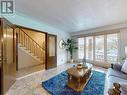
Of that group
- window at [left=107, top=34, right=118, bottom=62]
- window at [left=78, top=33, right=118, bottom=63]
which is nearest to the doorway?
window at [left=78, top=33, right=118, bottom=63]

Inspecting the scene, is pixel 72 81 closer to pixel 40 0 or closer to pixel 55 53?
pixel 40 0

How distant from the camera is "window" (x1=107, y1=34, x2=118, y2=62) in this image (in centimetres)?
564

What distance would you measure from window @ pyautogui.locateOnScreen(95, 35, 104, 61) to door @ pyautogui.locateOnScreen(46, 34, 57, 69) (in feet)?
8.52

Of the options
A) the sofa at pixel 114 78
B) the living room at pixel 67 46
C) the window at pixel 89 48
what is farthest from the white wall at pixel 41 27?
the sofa at pixel 114 78

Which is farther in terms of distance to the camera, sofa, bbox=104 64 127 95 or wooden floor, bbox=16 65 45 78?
wooden floor, bbox=16 65 45 78

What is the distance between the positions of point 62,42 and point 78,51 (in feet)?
4.88

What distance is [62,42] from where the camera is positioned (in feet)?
23.5

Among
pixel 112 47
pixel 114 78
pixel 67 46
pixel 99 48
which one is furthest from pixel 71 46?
pixel 114 78

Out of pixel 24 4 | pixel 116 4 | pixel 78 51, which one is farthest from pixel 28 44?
pixel 116 4

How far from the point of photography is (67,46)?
7.60 m

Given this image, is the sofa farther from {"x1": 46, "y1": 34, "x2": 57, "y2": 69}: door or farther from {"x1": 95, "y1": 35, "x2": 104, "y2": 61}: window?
{"x1": 46, "y1": 34, "x2": 57, "y2": 69}: door

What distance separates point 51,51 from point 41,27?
148 centimetres

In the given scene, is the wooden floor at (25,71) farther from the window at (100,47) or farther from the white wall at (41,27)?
the window at (100,47)

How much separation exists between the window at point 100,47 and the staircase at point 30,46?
2937mm
